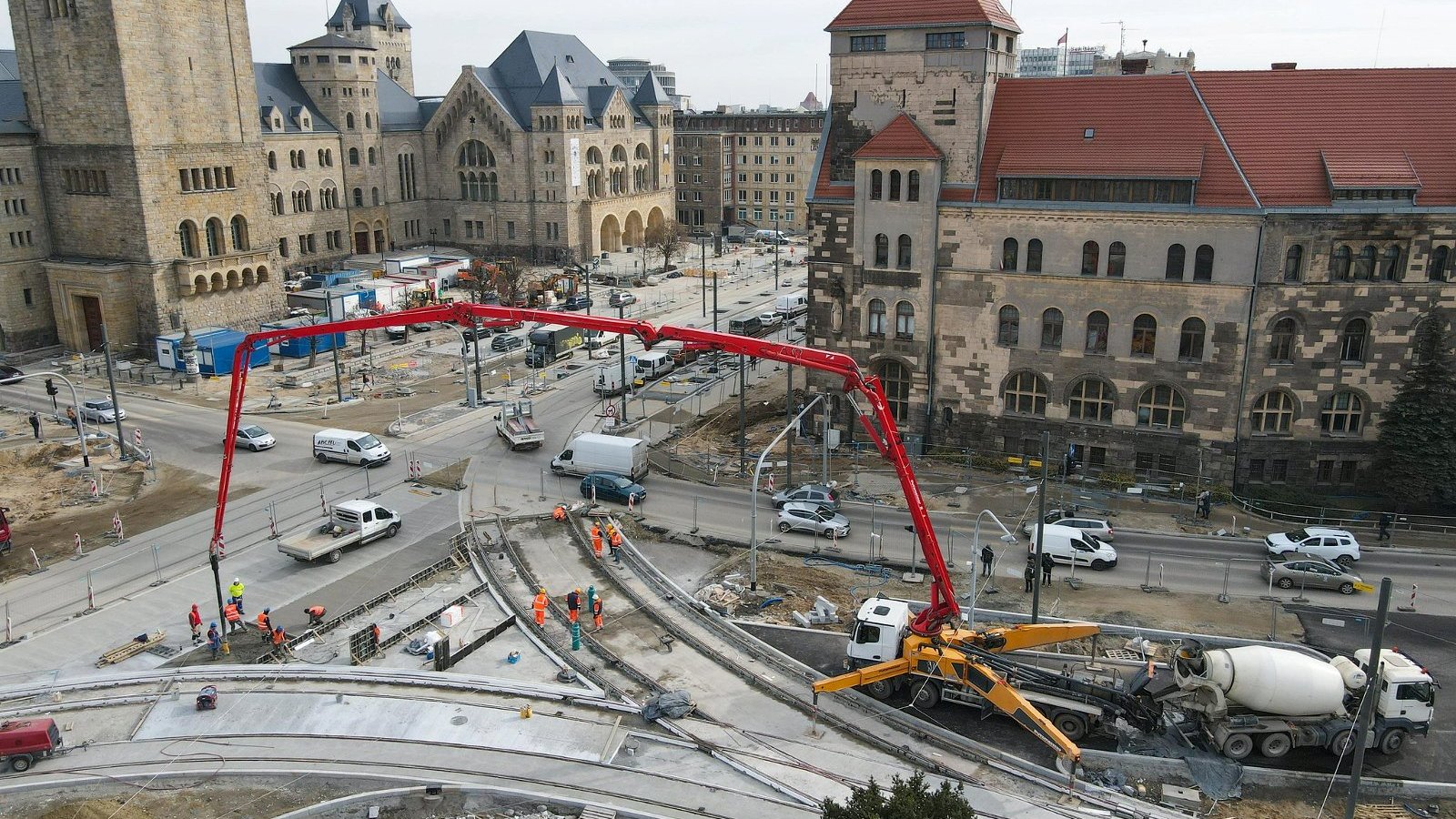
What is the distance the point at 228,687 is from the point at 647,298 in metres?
71.7

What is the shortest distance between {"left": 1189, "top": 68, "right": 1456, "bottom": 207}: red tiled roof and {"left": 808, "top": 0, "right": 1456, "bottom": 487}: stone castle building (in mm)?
121

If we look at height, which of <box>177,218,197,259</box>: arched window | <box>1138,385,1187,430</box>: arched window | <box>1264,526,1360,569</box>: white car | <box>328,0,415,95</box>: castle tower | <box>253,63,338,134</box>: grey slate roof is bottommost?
<box>1264,526,1360,569</box>: white car

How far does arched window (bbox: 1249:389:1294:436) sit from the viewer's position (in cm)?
4888

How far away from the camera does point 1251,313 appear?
1880 inches

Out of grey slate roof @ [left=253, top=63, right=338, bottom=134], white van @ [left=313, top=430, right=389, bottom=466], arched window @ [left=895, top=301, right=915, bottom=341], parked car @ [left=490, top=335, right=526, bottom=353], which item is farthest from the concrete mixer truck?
grey slate roof @ [left=253, top=63, right=338, bottom=134]

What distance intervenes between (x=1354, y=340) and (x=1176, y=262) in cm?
873

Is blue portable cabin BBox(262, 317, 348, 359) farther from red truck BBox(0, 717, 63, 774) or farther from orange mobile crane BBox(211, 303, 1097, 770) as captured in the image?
orange mobile crane BBox(211, 303, 1097, 770)

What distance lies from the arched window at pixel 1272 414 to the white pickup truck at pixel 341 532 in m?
39.9

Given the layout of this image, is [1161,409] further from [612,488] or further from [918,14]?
[612,488]

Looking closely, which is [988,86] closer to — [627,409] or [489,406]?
[627,409]

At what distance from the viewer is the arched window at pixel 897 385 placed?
5562 cm

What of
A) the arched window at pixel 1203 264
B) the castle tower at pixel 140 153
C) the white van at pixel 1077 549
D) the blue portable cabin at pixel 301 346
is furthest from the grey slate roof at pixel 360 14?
the white van at pixel 1077 549

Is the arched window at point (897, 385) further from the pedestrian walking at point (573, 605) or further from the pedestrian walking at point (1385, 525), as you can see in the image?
the pedestrian walking at point (573, 605)

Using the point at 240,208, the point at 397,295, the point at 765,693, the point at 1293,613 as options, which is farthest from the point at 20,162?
the point at 1293,613
